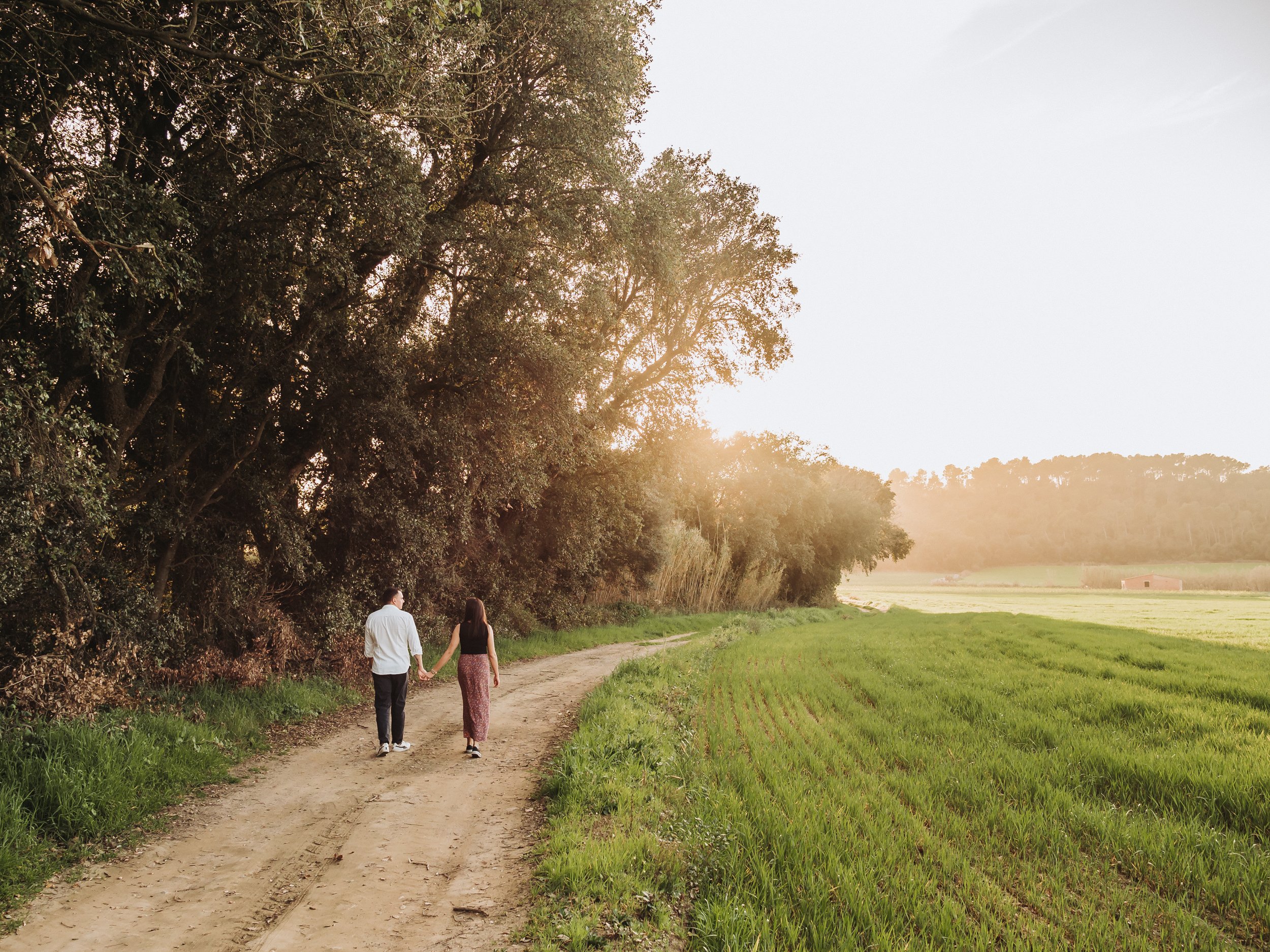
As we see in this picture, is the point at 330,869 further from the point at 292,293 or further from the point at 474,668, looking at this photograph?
the point at 292,293

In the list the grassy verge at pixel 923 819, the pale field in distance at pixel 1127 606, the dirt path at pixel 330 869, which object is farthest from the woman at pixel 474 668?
the pale field in distance at pixel 1127 606

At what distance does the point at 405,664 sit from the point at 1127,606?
148 feet

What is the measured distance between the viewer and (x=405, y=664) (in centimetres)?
847

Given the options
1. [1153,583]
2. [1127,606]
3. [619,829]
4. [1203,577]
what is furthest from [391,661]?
[1153,583]

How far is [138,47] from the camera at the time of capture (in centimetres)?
599

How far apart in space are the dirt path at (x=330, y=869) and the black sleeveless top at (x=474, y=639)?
4.11 feet

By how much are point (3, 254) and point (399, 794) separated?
6.31 meters

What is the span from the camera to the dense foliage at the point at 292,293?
6191 mm

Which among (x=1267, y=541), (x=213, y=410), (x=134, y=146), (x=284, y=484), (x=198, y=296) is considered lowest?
(x=1267, y=541)

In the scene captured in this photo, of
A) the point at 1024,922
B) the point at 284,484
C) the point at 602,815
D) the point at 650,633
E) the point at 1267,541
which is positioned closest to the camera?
the point at 1024,922

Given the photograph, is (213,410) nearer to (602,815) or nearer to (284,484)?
(284,484)

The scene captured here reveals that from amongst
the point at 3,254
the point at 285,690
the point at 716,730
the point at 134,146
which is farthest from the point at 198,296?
the point at 716,730

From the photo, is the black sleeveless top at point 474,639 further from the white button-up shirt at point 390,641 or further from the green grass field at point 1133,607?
the green grass field at point 1133,607

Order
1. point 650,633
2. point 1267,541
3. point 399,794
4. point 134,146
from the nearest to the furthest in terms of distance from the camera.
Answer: point 399,794 → point 134,146 → point 650,633 → point 1267,541
